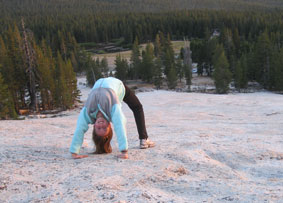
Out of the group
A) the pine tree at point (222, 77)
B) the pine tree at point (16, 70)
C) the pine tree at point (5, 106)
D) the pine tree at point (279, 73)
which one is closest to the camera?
the pine tree at point (5, 106)

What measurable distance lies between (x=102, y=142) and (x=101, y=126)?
73cm

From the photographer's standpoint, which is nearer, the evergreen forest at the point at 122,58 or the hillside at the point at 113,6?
the evergreen forest at the point at 122,58

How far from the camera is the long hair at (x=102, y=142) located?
569cm

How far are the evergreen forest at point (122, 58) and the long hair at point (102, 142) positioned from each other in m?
Result: 3.68

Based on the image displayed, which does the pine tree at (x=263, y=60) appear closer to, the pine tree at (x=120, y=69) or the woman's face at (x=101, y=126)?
the pine tree at (x=120, y=69)

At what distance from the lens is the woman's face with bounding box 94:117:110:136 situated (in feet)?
17.3

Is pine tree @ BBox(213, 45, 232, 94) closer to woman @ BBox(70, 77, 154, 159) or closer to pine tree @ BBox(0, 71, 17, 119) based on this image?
pine tree @ BBox(0, 71, 17, 119)

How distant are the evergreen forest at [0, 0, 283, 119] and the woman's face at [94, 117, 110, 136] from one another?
4275 millimetres

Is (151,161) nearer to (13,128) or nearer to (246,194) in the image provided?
(246,194)

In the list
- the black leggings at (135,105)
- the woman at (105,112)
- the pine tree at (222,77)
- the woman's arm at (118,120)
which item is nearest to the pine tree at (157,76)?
the pine tree at (222,77)

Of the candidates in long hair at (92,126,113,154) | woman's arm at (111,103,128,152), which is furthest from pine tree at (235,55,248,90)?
woman's arm at (111,103,128,152)

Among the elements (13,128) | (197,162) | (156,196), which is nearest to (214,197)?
(156,196)

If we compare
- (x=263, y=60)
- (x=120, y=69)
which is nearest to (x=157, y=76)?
(x=120, y=69)

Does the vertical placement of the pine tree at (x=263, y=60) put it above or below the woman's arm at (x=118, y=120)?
below
